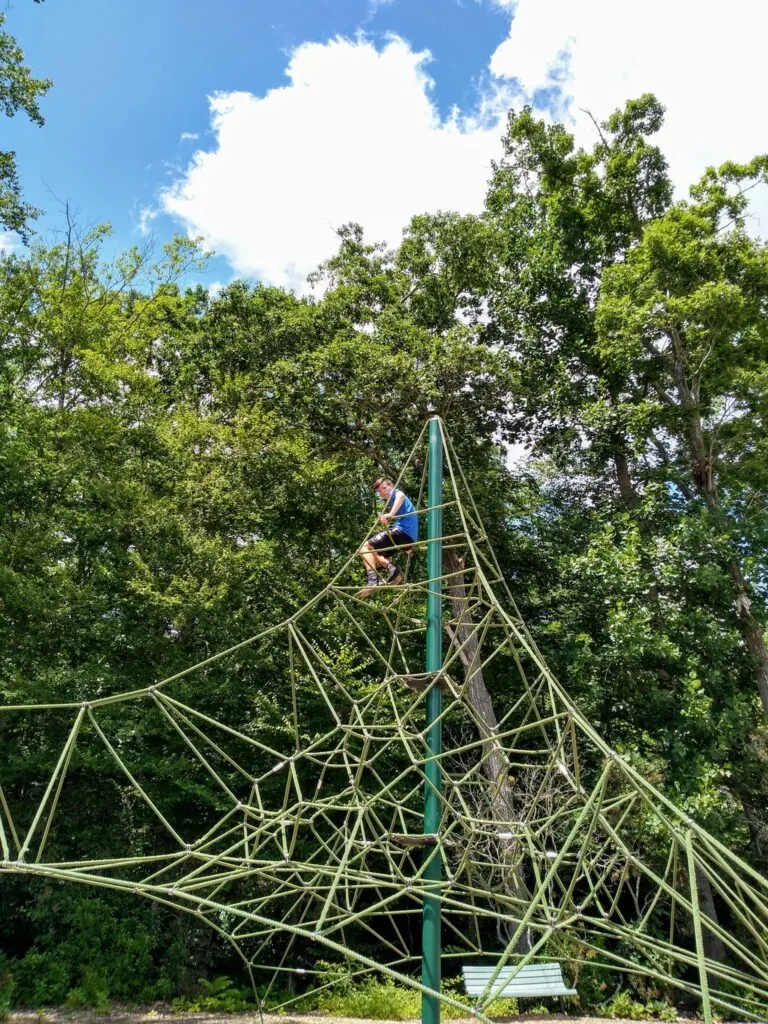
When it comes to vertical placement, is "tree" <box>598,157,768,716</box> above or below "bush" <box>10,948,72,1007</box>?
above

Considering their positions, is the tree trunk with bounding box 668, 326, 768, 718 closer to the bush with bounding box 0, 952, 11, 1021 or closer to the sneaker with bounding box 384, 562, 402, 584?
the sneaker with bounding box 384, 562, 402, 584

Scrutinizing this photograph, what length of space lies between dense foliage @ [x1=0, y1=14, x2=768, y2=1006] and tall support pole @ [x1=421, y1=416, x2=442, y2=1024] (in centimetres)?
516

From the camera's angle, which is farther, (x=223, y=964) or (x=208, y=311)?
(x=208, y=311)

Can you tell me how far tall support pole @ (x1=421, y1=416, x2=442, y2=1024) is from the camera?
3.53 metres

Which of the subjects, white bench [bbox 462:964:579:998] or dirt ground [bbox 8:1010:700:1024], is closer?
white bench [bbox 462:964:579:998]

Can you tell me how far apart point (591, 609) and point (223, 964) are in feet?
22.4

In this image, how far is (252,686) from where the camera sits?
958 cm

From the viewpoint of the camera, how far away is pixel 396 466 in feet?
35.9

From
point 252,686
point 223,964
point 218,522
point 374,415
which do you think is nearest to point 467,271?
point 374,415

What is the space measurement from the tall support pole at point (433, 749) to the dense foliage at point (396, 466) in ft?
16.9

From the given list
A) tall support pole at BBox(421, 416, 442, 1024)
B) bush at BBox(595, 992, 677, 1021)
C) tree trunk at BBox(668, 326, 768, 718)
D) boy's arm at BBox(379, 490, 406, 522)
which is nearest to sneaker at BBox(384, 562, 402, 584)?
boy's arm at BBox(379, 490, 406, 522)

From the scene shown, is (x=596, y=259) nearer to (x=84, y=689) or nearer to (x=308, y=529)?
(x=308, y=529)

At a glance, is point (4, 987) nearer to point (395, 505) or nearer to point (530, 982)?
point (530, 982)

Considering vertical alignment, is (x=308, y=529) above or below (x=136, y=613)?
above
